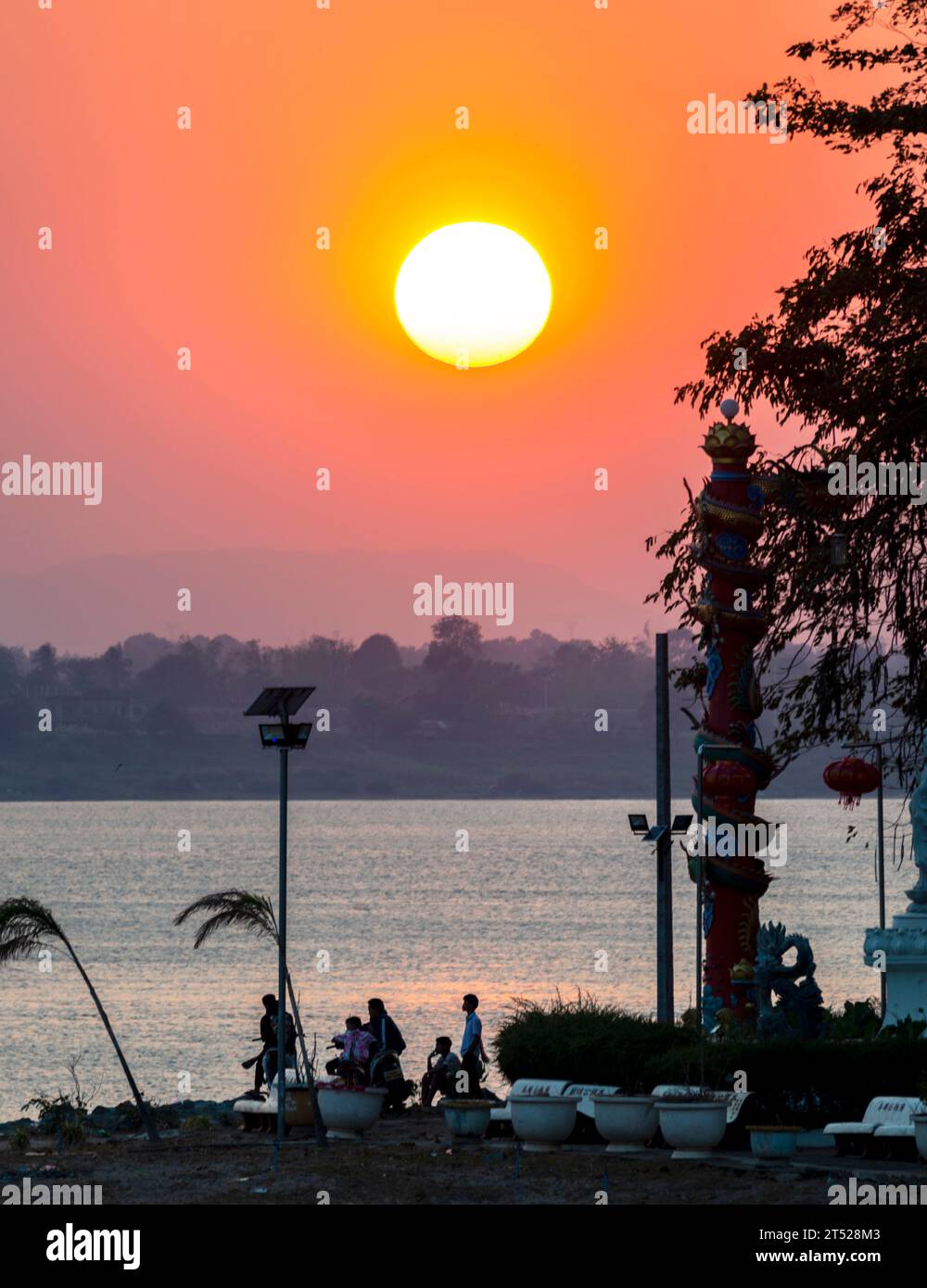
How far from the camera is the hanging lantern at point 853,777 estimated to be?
37.7 metres

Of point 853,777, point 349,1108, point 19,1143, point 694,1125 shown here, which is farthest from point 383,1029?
point 853,777

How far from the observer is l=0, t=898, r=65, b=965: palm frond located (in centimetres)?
2600

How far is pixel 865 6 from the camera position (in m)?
36.0

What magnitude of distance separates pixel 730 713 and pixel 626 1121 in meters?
9.26

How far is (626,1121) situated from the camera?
22.6m

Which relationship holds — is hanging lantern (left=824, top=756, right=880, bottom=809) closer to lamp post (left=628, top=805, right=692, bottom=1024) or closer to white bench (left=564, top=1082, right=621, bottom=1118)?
lamp post (left=628, top=805, right=692, bottom=1024)

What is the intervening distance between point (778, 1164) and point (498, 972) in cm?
7636

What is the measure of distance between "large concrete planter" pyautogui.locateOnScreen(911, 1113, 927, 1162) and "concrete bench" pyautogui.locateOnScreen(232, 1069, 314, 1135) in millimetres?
7613

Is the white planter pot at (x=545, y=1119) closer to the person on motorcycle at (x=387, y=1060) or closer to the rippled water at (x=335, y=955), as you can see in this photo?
the person on motorcycle at (x=387, y=1060)

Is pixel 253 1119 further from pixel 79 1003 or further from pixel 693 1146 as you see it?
pixel 79 1003

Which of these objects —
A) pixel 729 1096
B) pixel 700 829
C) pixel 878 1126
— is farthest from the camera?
pixel 700 829

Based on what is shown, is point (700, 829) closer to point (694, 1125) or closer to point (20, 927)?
point (694, 1125)

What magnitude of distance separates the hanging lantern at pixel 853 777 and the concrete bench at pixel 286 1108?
46.1 feet
